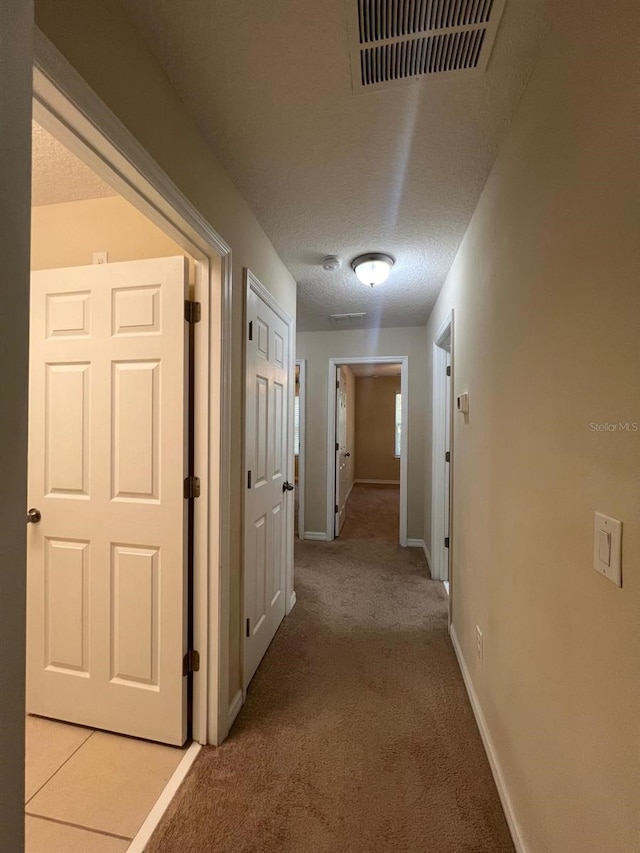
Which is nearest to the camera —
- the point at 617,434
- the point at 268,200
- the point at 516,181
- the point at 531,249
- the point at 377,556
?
the point at 617,434

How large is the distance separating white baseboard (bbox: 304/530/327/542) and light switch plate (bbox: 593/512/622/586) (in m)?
3.56

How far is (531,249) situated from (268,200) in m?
1.23

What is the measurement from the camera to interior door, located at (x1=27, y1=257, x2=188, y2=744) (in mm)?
1484

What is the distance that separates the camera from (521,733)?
3.73 ft

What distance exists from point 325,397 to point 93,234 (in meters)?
2.79

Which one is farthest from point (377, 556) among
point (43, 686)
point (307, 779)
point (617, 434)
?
point (617, 434)

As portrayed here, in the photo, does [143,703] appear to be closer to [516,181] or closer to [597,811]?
[597,811]

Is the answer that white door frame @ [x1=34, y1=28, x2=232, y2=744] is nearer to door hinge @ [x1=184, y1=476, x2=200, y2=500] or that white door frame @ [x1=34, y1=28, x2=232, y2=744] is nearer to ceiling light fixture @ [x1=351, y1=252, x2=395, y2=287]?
door hinge @ [x1=184, y1=476, x2=200, y2=500]

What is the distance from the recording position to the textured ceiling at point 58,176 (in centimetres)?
131

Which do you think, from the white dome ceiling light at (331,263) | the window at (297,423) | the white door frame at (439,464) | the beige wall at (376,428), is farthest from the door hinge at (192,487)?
the beige wall at (376,428)

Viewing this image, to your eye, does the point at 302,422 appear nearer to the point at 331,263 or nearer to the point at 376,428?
the point at 331,263

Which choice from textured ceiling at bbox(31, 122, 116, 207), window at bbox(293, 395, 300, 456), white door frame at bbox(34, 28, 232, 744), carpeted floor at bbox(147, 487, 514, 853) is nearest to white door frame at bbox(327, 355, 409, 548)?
window at bbox(293, 395, 300, 456)

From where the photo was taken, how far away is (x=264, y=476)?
2080mm

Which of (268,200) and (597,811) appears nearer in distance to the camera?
(597,811)
